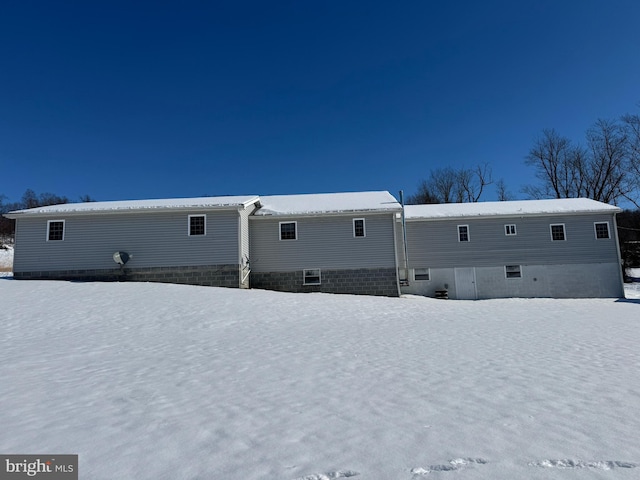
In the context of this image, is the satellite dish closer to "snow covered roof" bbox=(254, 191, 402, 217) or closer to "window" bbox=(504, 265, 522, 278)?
"snow covered roof" bbox=(254, 191, 402, 217)

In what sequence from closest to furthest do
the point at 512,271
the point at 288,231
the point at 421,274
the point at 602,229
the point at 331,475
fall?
the point at 331,475 → the point at 288,231 → the point at 602,229 → the point at 512,271 → the point at 421,274

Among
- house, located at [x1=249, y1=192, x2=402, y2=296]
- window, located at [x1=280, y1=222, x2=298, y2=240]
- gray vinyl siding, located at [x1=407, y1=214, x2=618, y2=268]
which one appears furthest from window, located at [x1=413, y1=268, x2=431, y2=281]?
window, located at [x1=280, y1=222, x2=298, y2=240]

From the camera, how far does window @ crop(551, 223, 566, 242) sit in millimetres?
21344

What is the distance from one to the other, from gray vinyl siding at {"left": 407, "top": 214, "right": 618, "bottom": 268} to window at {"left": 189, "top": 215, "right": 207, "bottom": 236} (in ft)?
38.4

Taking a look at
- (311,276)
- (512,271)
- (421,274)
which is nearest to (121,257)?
(311,276)

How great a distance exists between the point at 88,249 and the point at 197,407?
16490 millimetres

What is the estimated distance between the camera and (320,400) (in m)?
4.31

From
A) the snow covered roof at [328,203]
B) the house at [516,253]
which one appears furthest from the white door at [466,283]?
the snow covered roof at [328,203]

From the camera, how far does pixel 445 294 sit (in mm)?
21125

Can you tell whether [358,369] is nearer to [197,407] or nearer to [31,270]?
[197,407]

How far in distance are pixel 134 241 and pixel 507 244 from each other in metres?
20.2

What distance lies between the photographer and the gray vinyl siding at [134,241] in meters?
17.4

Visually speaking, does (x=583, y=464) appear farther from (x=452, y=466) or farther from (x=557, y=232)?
(x=557, y=232)

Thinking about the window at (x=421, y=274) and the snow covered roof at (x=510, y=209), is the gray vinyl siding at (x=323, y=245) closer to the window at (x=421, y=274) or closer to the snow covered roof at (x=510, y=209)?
the window at (x=421, y=274)
